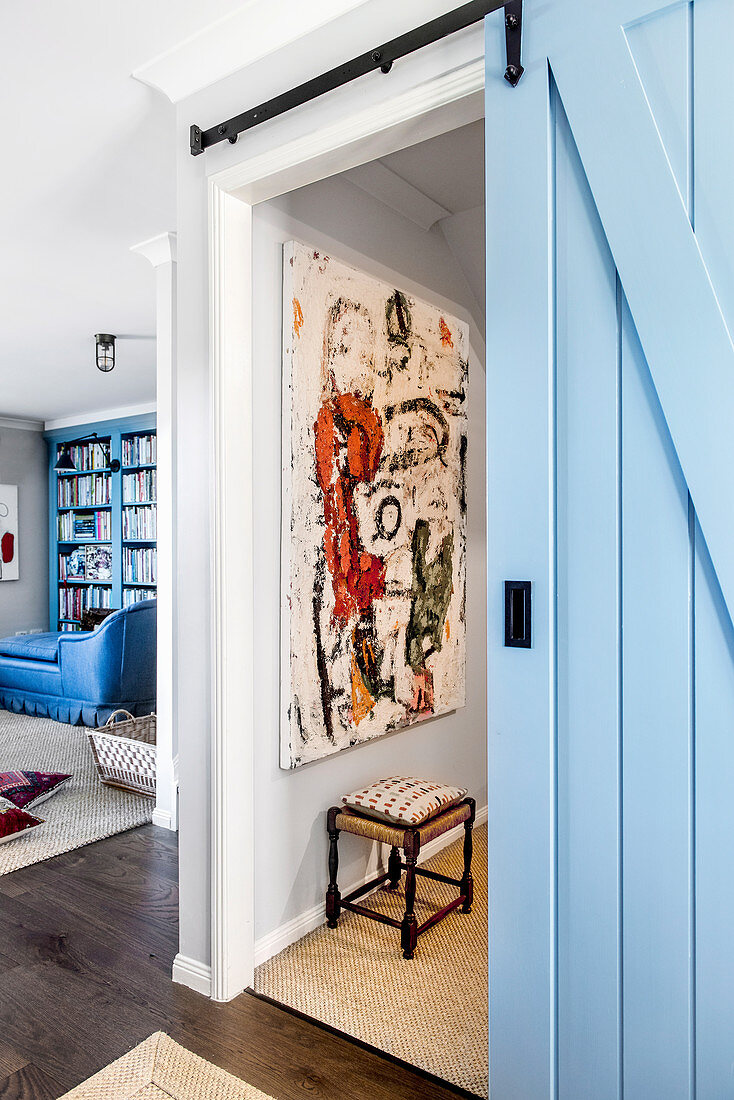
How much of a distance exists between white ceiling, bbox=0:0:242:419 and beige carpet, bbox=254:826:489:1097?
8.52 ft

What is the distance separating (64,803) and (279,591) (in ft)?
7.26

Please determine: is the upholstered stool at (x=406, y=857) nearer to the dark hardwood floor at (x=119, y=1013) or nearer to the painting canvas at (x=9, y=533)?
the dark hardwood floor at (x=119, y=1013)

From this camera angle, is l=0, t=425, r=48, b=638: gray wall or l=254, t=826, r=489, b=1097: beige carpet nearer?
l=254, t=826, r=489, b=1097: beige carpet

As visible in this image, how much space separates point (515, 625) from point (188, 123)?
5.66 feet

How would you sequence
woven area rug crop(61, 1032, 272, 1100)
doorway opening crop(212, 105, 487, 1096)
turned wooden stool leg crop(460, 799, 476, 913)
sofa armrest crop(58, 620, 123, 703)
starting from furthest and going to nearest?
1. sofa armrest crop(58, 620, 123, 703)
2. turned wooden stool leg crop(460, 799, 476, 913)
3. doorway opening crop(212, 105, 487, 1096)
4. woven area rug crop(61, 1032, 272, 1100)

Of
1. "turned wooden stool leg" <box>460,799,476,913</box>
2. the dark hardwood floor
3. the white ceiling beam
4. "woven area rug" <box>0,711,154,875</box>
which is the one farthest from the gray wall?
"turned wooden stool leg" <box>460,799,476,913</box>

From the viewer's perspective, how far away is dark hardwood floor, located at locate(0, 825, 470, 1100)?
71.1 inches

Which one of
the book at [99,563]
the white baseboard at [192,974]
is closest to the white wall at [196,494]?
the white baseboard at [192,974]

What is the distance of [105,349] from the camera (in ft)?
15.4

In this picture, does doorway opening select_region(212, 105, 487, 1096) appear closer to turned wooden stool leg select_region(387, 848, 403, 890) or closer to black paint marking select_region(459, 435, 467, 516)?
turned wooden stool leg select_region(387, 848, 403, 890)

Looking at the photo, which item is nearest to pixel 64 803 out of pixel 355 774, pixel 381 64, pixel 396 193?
pixel 355 774

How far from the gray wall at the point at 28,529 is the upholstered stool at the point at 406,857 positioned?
632 centimetres

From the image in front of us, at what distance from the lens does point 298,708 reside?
2.40 meters

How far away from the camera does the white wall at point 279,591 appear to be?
230cm
